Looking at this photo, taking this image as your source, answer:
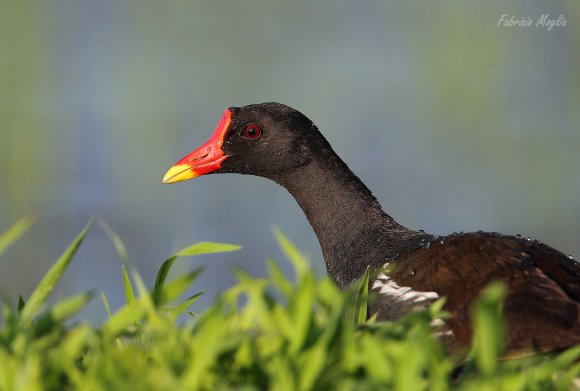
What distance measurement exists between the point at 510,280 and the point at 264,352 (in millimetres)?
1880

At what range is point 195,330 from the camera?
2.52 m

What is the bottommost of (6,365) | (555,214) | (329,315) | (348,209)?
(6,365)

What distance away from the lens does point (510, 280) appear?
3.97m

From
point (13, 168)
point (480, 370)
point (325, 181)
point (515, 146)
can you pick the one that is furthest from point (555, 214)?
point (480, 370)

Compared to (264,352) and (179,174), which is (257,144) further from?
(264,352)

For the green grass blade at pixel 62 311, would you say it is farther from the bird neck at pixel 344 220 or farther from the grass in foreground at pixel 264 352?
the bird neck at pixel 344 220

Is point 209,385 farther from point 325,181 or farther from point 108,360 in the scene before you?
point 325,181

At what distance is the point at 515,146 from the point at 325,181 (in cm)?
546

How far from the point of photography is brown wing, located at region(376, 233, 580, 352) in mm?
3557

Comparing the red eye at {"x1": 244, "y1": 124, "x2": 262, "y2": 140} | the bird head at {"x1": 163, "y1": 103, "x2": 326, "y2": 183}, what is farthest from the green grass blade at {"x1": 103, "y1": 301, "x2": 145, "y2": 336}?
the red eye at {"x1": 244, "y1": 124, "x2": 262, "y2": 140}

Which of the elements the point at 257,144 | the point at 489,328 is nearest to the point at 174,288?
the point at 489,328

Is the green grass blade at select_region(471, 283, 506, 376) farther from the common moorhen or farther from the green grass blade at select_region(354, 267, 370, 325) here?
the common moorhen

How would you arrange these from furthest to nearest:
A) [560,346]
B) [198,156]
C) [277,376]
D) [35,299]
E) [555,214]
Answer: [555,214], [198,156], [560,346], [35,299], [277,376]

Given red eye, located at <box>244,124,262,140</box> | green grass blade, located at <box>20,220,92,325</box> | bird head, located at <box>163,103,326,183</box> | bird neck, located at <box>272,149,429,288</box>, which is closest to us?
green grass blade, located at <box>20,220,92,325</box>
